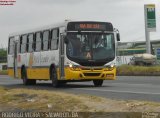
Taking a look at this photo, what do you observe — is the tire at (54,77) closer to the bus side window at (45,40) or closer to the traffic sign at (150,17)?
the bus side window at (45,40)

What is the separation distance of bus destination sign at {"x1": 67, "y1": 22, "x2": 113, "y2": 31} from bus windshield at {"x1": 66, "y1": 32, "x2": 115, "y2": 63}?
0.24m

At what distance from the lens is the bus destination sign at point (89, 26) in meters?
26.9

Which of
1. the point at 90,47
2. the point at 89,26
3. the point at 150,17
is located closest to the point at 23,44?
the point at 89,26

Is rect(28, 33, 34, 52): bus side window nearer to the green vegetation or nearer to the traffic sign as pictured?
the green vegetation

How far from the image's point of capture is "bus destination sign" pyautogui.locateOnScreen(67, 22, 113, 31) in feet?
88.1

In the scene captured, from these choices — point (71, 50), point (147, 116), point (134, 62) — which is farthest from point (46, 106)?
point (134, 62)

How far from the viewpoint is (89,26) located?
1064 inches

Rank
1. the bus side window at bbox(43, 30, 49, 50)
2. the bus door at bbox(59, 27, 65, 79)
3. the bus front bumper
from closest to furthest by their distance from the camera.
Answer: the bus front bumper → the bus door at bbox(59, 27, 65, 79) → the bus side window at bbox(43, 30, 49, 50)

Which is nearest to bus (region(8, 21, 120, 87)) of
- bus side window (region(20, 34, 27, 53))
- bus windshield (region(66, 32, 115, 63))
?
bus windshield (region(66, 32, 115, 63))

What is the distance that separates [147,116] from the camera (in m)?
10.8

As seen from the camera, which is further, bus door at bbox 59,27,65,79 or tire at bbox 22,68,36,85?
tire at bbox 22,68,36,85

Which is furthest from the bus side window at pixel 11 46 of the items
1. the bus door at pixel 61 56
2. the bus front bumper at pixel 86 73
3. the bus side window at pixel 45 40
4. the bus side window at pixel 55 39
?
the bus front bumper at pixel 86 73

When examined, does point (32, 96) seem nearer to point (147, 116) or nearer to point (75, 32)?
point (147, 116)

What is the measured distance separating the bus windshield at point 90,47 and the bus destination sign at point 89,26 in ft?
0.78
